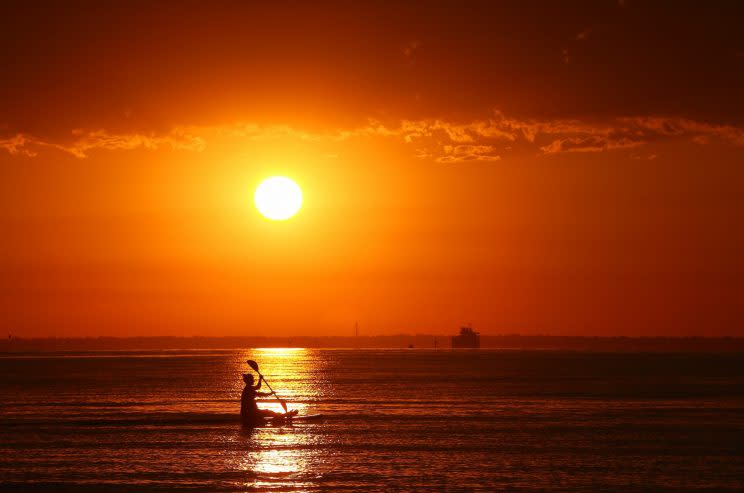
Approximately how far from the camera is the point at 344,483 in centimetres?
3494

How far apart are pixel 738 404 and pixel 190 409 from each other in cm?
4154

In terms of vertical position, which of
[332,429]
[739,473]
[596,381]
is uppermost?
[596,381]

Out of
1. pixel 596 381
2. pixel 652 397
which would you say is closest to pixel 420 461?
pixel 652 397

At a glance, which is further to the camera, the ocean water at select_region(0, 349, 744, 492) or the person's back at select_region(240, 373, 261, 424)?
the person's back at select_region(240, 373, 261, 424)

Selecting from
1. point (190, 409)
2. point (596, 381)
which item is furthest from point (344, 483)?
point (596, 381)

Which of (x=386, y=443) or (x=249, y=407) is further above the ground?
(x=249, y=407)

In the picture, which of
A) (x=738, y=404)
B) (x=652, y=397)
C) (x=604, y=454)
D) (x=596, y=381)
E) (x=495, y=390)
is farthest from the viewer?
(x=596, y=381)

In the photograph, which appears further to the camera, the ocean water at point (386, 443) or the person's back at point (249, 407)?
the person's back at point (249, 407)

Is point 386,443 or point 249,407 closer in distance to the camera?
point 386,443

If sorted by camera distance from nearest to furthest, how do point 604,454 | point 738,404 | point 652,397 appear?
point 604,454
point 738,404
point 652,397

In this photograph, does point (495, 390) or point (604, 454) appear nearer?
point (604, 454)

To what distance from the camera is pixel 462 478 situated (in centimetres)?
3616

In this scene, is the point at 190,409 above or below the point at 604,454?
above

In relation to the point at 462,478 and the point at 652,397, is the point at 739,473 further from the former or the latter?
the point at 652,397
